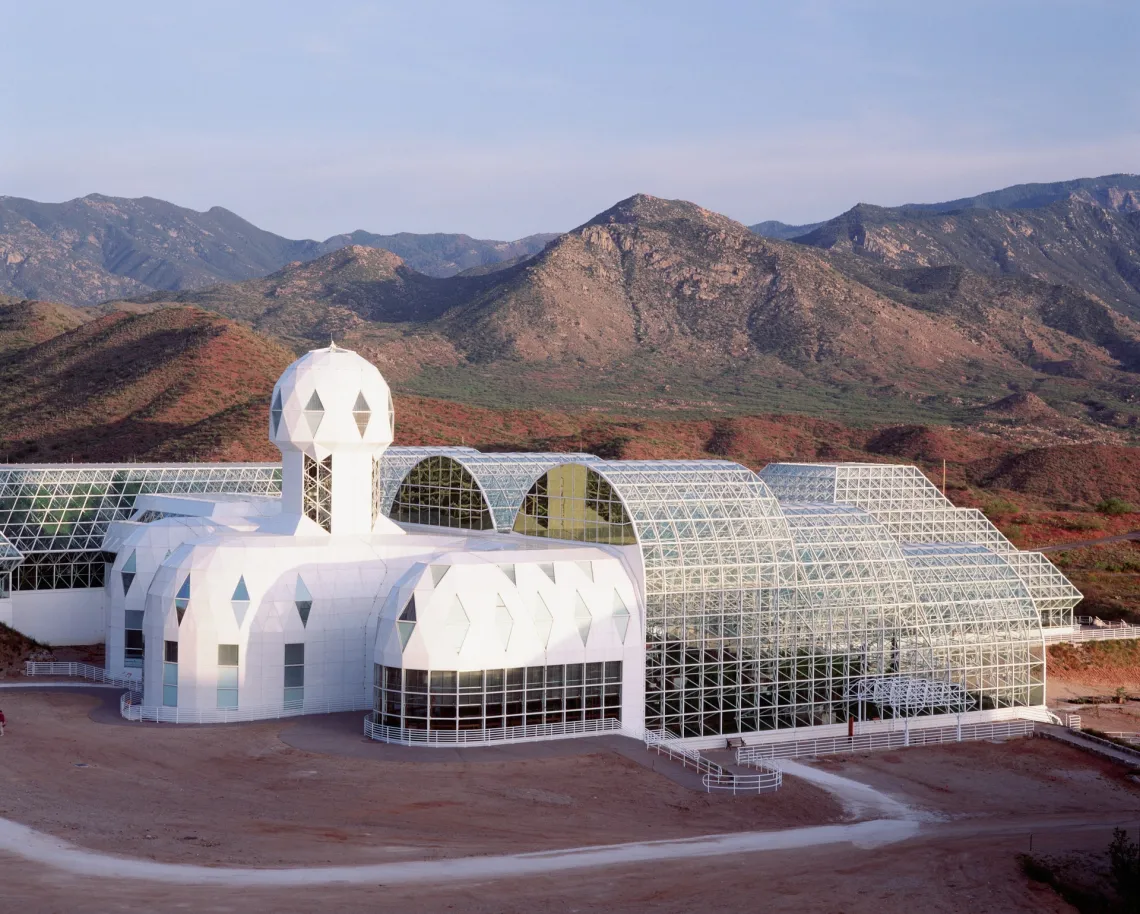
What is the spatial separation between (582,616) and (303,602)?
8916mm

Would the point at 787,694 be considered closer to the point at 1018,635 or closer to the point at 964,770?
the point at 964,770

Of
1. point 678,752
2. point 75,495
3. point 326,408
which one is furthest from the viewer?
point 75,495

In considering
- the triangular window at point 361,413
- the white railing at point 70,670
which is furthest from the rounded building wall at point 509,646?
the white railing at point 70,670

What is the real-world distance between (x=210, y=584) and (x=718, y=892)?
2100 centimetres

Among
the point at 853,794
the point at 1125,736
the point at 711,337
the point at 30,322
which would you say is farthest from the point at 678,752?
the point at 711,337

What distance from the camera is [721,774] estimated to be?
119 ft

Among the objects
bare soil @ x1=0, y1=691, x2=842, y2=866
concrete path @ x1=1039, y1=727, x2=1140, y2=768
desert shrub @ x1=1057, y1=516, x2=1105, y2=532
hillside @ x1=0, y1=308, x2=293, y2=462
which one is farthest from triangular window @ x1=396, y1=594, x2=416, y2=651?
desert shrub @ x1=1057, y1=516, x2=1105, y2=532

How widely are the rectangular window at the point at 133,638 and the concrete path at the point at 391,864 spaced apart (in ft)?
64.0

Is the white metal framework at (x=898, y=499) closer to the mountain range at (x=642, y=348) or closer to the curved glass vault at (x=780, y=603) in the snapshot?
the curved glass vault at (x=780, y=603)

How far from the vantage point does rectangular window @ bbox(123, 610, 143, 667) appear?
4937cm

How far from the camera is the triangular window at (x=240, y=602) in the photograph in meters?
42.4

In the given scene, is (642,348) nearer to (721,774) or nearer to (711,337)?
(711,337)

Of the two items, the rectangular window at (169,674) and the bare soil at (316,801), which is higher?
the rectangular window at (169,674)

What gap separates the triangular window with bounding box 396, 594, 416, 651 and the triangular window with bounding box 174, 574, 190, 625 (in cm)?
710
